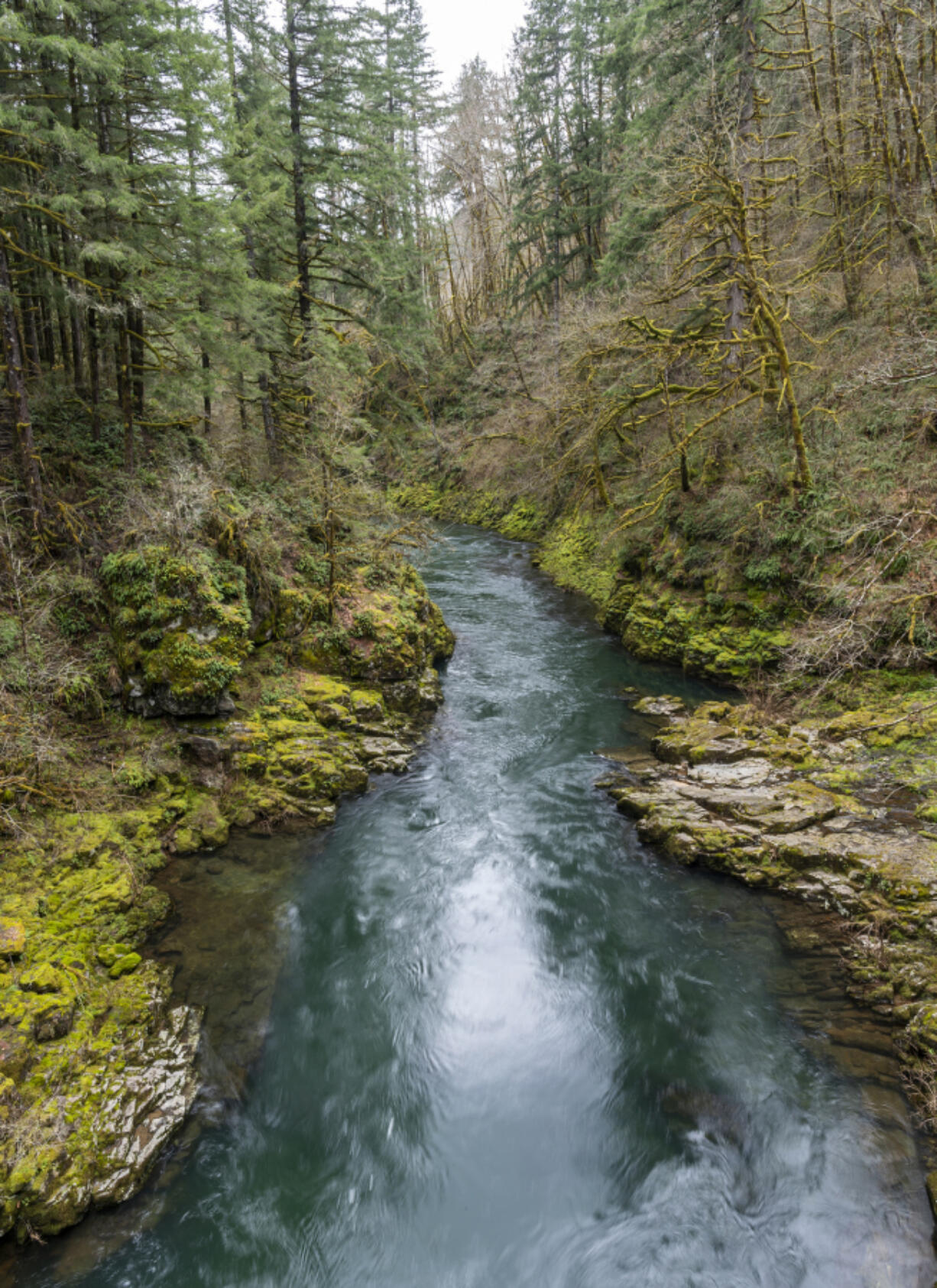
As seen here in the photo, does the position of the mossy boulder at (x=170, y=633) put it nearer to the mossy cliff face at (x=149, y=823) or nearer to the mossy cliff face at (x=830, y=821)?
the mossy cliff face at (x=149, y=823)

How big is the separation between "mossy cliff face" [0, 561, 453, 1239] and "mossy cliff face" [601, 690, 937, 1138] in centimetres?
408

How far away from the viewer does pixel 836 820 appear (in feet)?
21.5

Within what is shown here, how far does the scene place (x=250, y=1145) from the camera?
4.51 metres

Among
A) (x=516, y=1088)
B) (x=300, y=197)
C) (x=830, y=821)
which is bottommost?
(x=516, y=1088)

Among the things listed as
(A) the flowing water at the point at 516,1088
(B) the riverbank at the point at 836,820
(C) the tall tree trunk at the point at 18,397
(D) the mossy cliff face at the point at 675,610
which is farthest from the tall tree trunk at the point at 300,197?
(B) the riverbank at the point at 836,820

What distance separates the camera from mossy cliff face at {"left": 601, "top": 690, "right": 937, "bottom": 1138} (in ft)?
16.9

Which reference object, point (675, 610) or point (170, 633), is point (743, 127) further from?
point (170, 633)

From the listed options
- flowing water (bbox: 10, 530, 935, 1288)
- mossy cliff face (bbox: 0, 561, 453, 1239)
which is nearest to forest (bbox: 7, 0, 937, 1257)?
mossy cliff face (bbox: 0, 561, 453, 1239)

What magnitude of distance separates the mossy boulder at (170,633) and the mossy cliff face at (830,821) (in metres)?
5.70

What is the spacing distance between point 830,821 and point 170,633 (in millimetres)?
8271

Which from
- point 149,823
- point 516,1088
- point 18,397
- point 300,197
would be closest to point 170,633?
point 149,823

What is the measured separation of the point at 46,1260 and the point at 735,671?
10.6m

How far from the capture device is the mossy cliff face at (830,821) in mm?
5152

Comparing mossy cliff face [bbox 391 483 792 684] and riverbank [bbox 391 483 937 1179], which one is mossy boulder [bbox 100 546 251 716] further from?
mossy cliff face [bbox 391 483 792 684]
